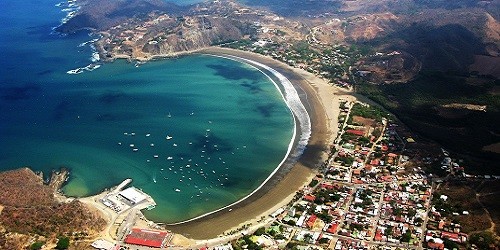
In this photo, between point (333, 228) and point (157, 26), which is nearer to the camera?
point (333, 228)

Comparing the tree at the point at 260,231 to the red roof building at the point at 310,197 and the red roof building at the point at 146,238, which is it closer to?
the red roof building at the point at 310,197

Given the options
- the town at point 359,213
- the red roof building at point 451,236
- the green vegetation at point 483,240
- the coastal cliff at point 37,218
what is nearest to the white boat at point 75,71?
the coastal cliff at point 37,218

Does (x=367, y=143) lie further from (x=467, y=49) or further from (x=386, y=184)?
(x=467, y=49)

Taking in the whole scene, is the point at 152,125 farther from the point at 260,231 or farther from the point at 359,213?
the point at 359,213

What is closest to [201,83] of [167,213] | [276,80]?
[276,80]

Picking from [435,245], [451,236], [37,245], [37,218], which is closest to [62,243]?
[37,245]

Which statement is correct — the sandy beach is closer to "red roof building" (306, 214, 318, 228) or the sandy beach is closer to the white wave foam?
"red roof building" (306, 214, 318, 228)
